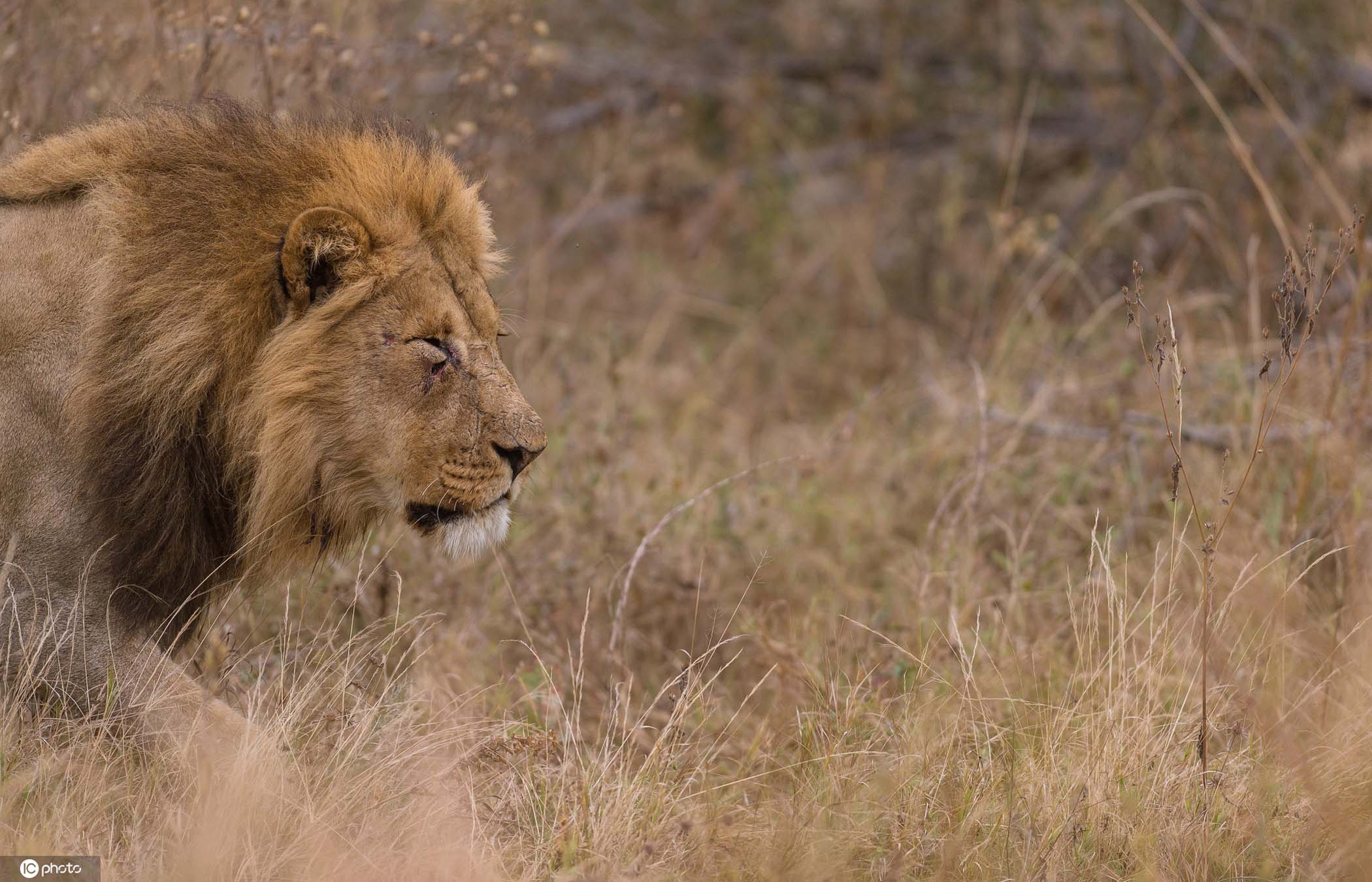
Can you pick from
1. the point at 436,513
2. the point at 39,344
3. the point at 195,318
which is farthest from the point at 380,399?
the point at 39,344

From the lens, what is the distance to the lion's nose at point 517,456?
126 inches

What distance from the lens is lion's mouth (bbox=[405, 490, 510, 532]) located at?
10.4 feet

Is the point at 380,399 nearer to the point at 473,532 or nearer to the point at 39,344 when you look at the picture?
the point at 473,532

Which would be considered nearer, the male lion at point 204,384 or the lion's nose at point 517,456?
the male lion at point 204,384

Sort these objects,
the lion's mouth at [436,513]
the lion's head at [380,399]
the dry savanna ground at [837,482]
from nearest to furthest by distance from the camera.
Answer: the dry savanna ground at [837,482] < the lion's head at [380,399] < the lion's mouth at [436,513]

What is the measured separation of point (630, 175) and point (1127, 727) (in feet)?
19.0

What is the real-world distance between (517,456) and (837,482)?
289cm

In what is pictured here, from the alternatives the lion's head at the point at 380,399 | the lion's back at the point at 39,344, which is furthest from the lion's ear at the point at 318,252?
the lion's back at the point at 39,344

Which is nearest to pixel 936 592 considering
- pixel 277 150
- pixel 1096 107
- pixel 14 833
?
pixel 277 150

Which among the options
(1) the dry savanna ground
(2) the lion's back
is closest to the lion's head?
(1) the dry savanna ground

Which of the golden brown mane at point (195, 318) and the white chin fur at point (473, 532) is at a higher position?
the golden brown mane at point (195, 318)

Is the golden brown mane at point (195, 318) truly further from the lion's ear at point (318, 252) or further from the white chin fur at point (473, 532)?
the white chin fur at point (473, 532)

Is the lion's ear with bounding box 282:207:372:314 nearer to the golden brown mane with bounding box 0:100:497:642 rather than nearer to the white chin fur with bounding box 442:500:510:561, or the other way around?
the golden brown mane with bounding box 0:100:497:642

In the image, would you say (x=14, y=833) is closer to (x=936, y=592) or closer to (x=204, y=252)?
(x=204, y=252)
